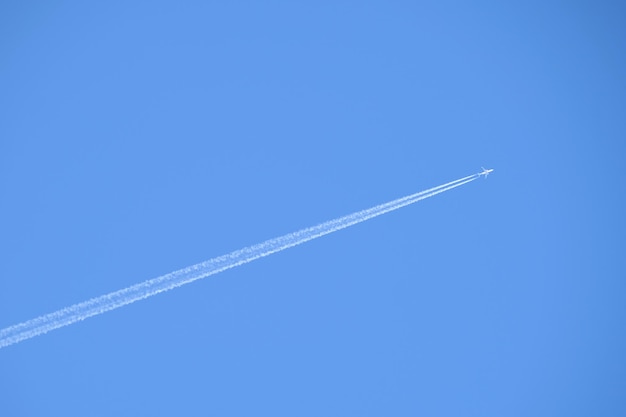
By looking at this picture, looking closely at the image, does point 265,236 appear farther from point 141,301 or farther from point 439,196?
point 439,196

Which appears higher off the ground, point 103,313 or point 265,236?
point 265,236

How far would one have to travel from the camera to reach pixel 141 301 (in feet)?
40.0

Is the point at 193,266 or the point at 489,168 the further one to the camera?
the point at 489,168

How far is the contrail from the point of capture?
11.9m

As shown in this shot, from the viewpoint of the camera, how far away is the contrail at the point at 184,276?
1185 cm

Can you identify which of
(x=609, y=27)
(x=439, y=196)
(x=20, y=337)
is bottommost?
(x=20, y=337)

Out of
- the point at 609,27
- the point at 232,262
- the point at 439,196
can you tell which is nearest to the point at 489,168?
the point at 439,196

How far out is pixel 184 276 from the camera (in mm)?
12508

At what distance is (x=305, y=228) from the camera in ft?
42.4

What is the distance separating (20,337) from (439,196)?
9.33 meters

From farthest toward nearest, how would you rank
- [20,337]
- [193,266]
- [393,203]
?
1. [393,203]
2. [193,266]
3. [20,337]

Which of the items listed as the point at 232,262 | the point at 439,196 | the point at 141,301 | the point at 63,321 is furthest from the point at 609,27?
the point at 63,321

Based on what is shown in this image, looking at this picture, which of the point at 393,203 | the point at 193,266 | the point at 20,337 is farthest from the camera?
the point at 393,203

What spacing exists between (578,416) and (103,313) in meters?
10.3
